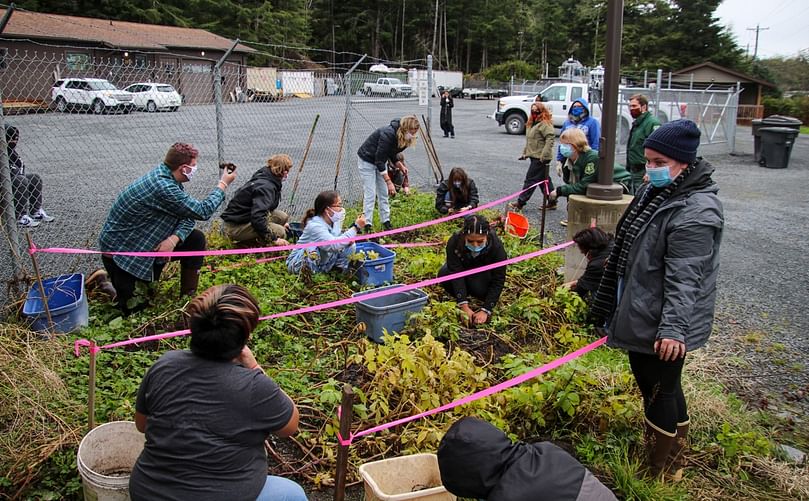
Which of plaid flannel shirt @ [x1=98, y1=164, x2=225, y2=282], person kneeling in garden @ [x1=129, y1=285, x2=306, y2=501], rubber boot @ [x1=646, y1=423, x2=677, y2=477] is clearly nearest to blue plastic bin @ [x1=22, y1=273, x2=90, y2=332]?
plaid flannel shirt @ [x1=98, y1=164, x2=225, y2=282]

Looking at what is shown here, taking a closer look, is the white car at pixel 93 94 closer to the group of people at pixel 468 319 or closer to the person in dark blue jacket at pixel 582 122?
the group of people at pixel 468 319

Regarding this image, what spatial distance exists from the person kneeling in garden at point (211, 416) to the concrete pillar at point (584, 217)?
4161mm

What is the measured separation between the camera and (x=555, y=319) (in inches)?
199

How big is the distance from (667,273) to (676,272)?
0.04 meters

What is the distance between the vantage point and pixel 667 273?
2713 millimetres

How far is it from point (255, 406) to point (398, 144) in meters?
5.55

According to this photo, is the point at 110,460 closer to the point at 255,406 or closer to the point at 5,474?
the point at 5,474

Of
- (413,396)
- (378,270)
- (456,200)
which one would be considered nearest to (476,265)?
(378,270)

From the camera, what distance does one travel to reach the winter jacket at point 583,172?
23.0ft

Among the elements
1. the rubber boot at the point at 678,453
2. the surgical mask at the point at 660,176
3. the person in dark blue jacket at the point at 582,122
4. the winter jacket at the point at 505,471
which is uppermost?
the person in dark blue jacket at the point at 582,122

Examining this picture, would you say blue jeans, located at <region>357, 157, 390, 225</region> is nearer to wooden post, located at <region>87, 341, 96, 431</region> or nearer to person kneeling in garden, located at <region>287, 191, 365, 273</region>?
person kneeling in garden, located at <region>287, 191, 365, 273</region>

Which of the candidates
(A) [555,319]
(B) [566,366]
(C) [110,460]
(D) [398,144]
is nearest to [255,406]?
(C) [110,460]

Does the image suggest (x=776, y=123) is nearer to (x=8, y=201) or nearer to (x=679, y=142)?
(x=679, y=142)

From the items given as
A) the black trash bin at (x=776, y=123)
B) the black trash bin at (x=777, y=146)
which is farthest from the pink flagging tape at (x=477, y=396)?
the black trash bin at (x=776, y=123)
